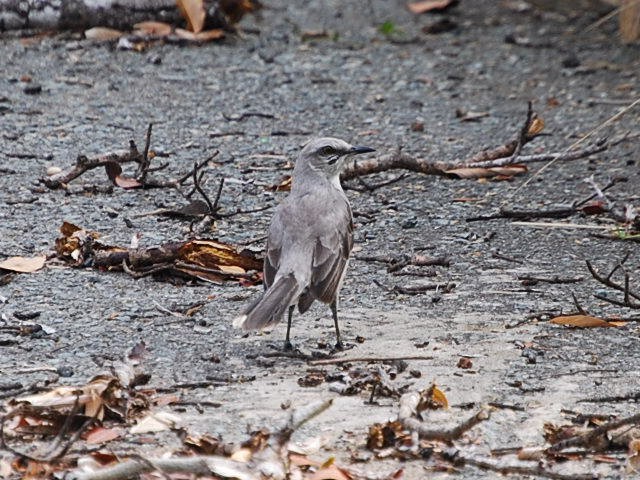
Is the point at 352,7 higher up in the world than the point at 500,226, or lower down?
higher up

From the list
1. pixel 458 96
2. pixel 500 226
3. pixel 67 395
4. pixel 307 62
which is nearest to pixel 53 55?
pixel 307 62

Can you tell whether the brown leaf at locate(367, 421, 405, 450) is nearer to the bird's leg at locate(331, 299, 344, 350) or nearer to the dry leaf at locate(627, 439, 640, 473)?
the dry leaf at locate(627, 439, 640, 473)

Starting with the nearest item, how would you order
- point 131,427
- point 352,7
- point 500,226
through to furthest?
point 131,427, point 500,226, point 352,7

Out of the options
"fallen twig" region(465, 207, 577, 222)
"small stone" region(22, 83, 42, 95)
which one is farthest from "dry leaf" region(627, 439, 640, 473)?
"small stone" region(22, 83, 42, 95)

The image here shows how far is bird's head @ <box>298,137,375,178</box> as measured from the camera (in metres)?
7.41

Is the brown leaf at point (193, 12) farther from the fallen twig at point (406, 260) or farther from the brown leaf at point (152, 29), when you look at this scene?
the fallen twig at point (406, 260)

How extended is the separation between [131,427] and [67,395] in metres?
0.28

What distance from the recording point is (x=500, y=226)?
8.48m

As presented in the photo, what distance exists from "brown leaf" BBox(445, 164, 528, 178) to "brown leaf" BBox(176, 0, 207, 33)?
14.0 ft

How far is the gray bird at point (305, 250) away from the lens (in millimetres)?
6102

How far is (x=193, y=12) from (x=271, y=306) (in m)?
7.26

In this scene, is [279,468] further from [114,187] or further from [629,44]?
[629,44]

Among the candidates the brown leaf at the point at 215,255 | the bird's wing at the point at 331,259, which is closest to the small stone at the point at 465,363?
the bird's wing at the point at 331,259

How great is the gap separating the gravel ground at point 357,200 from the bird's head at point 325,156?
2.02ft
